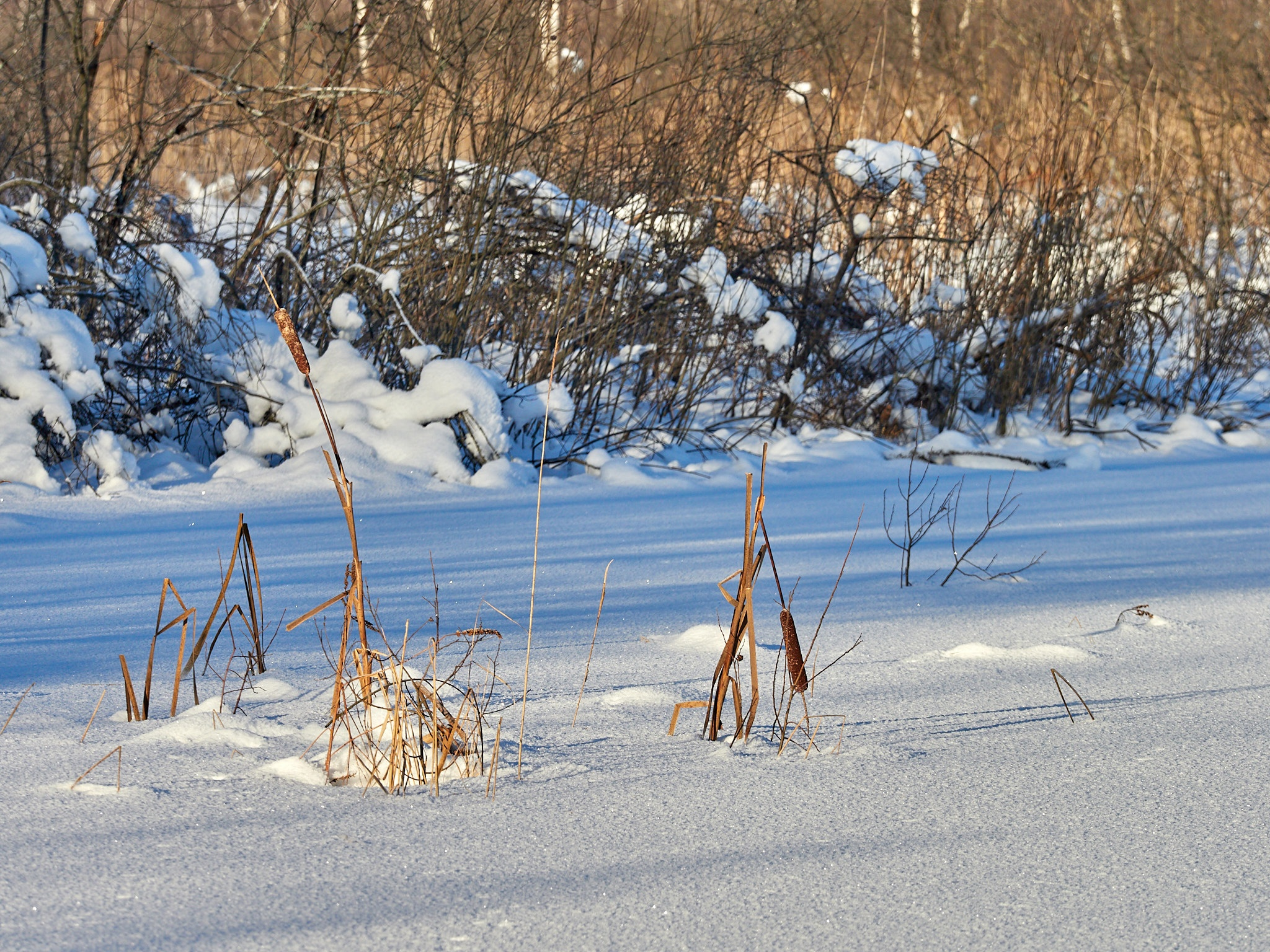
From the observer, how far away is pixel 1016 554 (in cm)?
301

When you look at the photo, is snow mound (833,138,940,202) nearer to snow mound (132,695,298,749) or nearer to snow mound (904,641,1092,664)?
snow mound (904,641,1092,664)

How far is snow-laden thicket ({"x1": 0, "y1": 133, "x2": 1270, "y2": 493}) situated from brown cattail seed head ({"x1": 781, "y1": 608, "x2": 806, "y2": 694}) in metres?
2.73

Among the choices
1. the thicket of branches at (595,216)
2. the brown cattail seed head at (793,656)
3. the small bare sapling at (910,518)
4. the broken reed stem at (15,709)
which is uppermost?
the thicket of branches at (595,216)

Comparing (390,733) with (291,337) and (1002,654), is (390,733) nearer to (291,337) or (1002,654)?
(291,337)

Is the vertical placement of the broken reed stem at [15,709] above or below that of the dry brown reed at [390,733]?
below

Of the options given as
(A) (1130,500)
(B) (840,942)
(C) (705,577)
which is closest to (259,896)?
(B) (840,942)

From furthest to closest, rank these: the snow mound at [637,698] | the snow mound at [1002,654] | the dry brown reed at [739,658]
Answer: the snow mound at [1002,654] → the snow mound at [637,698] → the dry brown reed at [739,658]

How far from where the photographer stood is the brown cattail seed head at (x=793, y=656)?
1467 millimetres

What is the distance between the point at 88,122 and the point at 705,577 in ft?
11.2

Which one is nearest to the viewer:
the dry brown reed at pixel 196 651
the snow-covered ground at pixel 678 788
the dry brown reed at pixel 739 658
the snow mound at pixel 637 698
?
the snow-covered ground at pixel 678 788

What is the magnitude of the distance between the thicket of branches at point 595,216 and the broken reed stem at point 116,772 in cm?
292

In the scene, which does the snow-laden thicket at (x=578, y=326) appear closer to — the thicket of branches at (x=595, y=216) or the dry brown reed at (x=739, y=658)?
the thicket of branches at (x=595, y=216)

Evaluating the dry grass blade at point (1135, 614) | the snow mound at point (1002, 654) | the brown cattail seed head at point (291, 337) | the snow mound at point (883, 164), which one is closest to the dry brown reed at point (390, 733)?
the brown cattail seed head at point (291, 337)

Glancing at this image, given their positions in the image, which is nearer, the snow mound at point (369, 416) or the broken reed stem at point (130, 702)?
the broken reed stem at point (130, 702)
